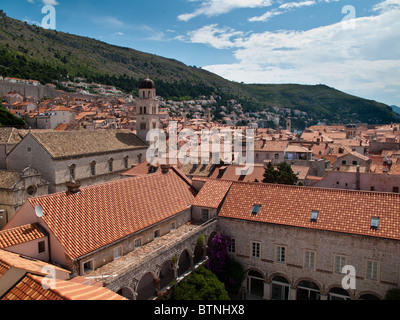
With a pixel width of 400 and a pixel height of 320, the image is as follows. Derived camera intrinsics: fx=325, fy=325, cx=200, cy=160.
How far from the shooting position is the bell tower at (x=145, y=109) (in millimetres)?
51781

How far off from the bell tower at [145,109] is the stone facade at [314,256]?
2927 centimetres

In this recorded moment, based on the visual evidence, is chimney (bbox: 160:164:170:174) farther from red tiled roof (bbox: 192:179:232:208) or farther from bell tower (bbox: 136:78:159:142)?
bell tower (bbox: 136:78:159:142)

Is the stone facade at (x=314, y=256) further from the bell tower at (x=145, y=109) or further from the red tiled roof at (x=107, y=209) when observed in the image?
the bell tower at (x=145, y=109)

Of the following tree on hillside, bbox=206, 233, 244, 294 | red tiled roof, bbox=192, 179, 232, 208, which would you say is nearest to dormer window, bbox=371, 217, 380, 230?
tree on hillside, bbox=206, 233, 244, 294

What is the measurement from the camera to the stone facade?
21.3m

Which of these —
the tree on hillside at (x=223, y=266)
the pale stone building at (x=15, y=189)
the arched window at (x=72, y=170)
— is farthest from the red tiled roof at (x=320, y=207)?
the arched window at (x=72, y=170)

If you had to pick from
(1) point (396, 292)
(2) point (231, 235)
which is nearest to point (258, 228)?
(2) point (231, 235)

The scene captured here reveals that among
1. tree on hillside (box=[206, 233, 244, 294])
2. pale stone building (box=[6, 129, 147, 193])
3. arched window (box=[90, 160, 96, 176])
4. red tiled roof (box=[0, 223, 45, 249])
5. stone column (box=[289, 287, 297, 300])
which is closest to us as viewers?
red tiled roof (box=[0, 223, 45, 249])

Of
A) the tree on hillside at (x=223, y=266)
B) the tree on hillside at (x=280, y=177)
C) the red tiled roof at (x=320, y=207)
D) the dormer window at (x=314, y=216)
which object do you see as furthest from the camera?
the tree on hillside at (x=280, y=177)

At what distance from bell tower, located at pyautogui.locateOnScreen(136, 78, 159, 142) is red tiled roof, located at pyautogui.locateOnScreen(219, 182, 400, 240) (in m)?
27.5

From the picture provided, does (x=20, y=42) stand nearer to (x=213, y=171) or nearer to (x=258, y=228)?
(x=213, y=171)

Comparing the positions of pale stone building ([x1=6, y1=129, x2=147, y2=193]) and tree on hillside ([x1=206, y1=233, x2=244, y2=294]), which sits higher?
pale stone building ([x1=6, y1=129, x2=147, y2=193])

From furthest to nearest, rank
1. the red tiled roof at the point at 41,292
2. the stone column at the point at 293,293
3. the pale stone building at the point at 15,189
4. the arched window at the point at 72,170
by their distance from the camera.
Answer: the arched window at the point at 72,170 < the pale stone building at the point at 15,189 < the stone column at the point at 293,293 < the red tiled roof at the point at 41,292
